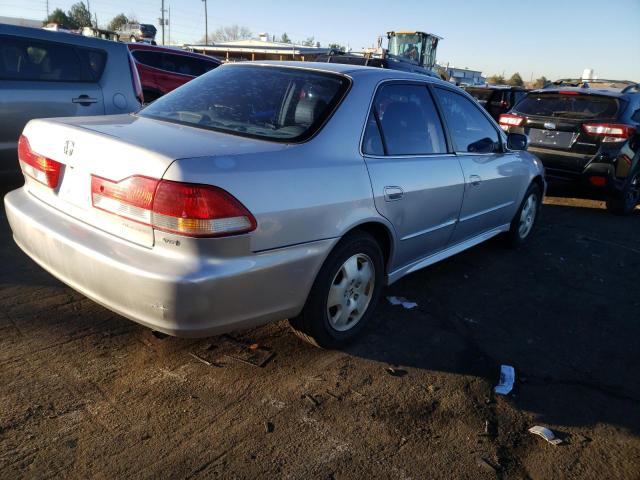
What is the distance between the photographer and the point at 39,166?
9.60 ft

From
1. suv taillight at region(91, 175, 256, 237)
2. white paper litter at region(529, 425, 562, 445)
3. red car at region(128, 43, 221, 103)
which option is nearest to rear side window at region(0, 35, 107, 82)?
suv taillight at region(91, 175, 256, 237)

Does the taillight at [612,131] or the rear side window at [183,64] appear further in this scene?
the rear side window at [183,64]

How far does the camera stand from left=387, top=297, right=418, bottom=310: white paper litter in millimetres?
3905

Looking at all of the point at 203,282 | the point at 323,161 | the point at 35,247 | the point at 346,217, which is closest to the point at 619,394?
the point at 346,217

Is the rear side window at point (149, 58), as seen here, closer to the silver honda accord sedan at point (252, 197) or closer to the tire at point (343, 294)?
the silver honda accord sedan at point (252, 197)

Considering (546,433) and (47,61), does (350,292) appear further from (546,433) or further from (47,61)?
(47,61)

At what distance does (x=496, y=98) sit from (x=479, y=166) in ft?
35.8

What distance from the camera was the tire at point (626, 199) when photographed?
7219mm

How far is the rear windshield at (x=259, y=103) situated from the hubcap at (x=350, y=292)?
806 millimetres

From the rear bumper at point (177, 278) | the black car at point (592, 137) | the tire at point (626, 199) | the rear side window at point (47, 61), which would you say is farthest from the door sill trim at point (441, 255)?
the rear side window at point (47, 61)

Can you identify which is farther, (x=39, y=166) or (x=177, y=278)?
(x=39, y=166)

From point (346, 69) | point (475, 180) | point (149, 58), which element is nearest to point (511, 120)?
point (475, 180)

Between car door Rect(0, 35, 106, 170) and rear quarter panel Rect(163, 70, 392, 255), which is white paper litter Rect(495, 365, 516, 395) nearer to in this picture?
rear quarter panel Rect(163, 70, 392, 255)

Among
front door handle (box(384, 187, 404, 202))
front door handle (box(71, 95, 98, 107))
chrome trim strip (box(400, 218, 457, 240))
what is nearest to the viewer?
front door handle (box(384, 187, 404, 202))
